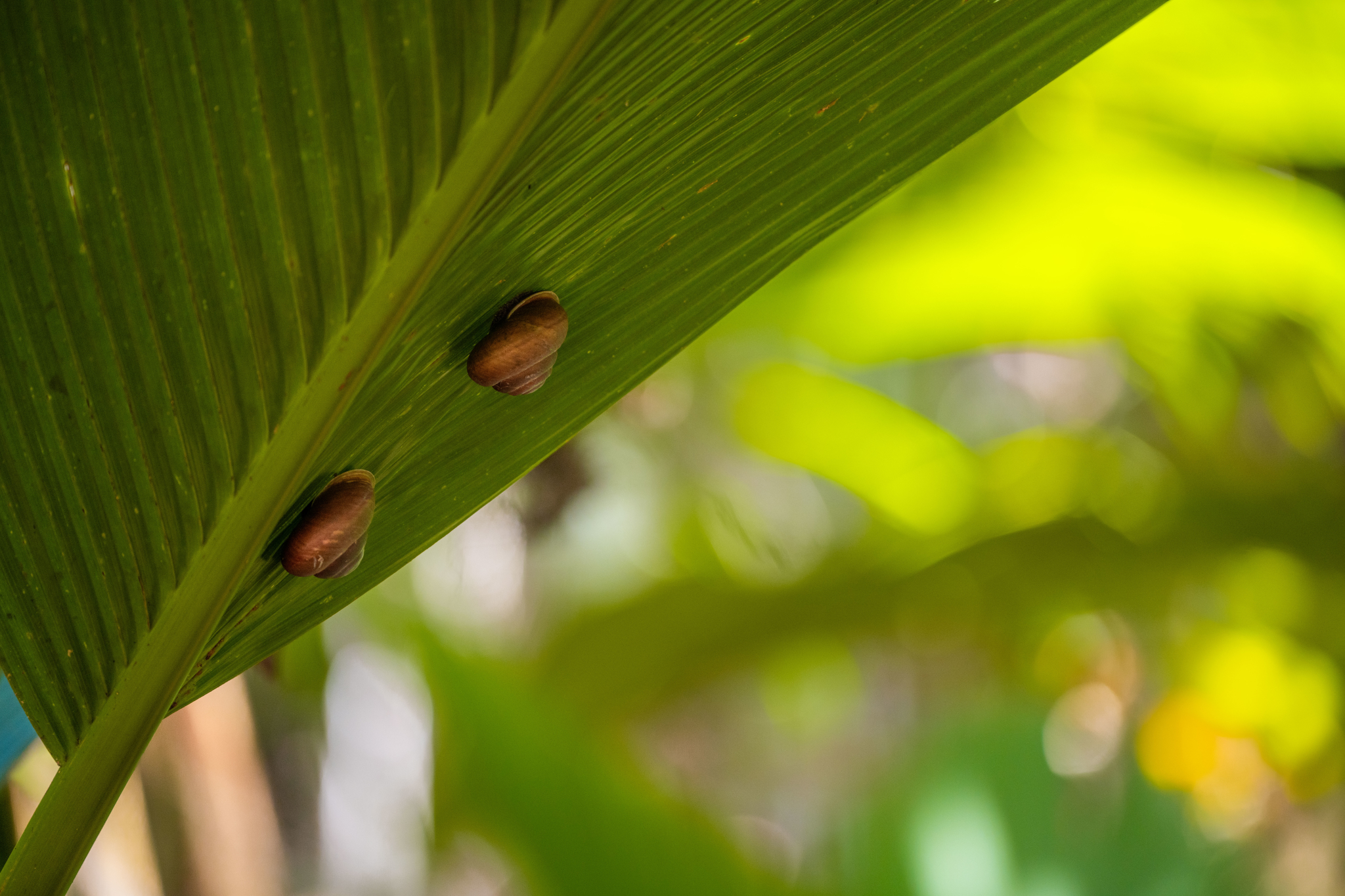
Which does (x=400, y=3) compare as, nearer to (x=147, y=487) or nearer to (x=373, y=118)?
(x=373, y=118)

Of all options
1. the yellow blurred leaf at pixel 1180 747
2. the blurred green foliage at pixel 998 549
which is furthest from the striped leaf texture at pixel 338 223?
the yellow blurred leaf at pixel 1180 747

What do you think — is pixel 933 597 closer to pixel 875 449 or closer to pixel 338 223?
pixel 875 449

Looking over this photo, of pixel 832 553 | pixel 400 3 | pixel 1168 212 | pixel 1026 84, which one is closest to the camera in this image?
pixel 400 3

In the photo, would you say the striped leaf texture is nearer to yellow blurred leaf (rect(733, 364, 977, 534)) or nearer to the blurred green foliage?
the blurred green foliage

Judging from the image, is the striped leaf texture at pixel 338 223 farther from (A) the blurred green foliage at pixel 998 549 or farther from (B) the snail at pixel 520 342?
(A) the blurred green foliage at pixel 998 549

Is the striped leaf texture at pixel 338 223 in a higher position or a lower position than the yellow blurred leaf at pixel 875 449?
lower

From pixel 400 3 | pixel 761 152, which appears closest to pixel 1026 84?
pixel 761 152
